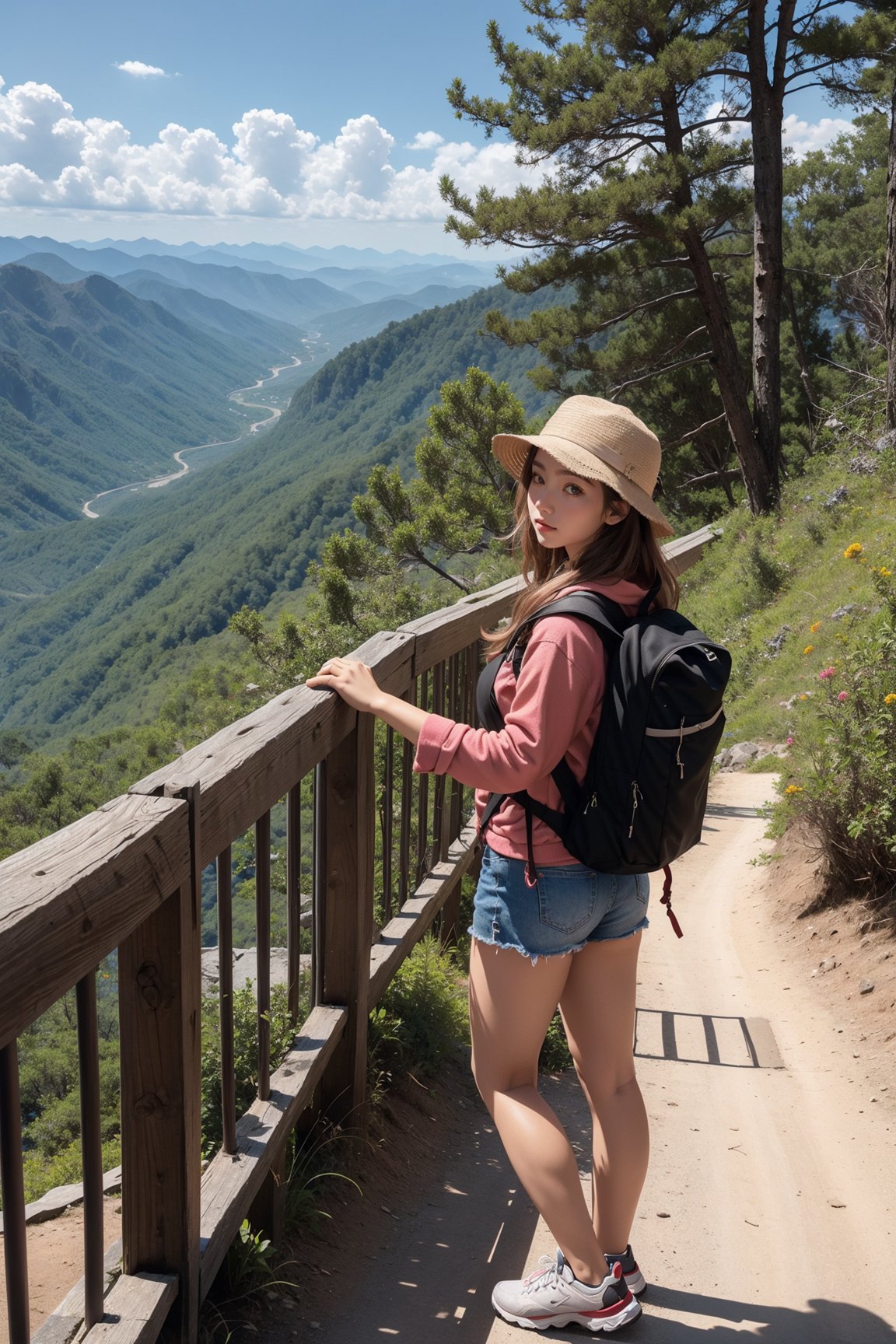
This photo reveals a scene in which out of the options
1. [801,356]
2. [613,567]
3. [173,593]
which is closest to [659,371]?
[801,356]

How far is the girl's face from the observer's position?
2.05 metres

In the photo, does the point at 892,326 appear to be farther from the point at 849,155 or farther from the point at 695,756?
the point at 849,155

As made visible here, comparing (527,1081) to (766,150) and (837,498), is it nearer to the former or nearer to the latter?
(837,498)

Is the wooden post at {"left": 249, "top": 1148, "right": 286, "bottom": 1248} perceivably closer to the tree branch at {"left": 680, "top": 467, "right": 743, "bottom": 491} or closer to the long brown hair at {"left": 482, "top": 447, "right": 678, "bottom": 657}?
the long brown hair at {"left": 482, "top": 447, "right": 678, "bottom": 657}

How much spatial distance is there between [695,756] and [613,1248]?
108 cm

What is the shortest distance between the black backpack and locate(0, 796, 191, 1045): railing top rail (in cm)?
67

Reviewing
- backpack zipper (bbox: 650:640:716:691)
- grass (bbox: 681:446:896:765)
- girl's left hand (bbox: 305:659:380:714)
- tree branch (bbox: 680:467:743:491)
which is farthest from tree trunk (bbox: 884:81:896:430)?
tree branch (bbox: 680:467:743:491)

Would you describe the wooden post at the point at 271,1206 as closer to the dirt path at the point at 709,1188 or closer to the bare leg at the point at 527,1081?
the dirt path at the point at 709,1188

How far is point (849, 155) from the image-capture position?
30.0m

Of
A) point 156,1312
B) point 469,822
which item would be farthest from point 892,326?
point 156,1312

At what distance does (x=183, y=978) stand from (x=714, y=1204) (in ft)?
5.85

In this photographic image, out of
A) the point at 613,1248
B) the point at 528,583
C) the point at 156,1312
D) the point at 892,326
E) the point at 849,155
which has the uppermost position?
the point at 849,155

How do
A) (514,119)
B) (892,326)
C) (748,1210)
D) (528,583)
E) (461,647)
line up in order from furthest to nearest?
(514,119), (892,326), (461,647), (748,1210), (528,583)

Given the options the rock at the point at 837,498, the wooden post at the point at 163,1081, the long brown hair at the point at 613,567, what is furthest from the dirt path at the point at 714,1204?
the rock at the point at 837,498
